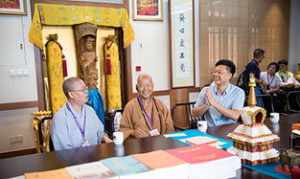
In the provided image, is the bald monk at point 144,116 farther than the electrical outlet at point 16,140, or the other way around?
the electrical outlet at point 16,140

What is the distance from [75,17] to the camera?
12.2 feet

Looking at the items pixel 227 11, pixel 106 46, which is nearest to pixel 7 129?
pixel 106 46

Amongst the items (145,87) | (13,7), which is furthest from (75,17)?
(145,87)

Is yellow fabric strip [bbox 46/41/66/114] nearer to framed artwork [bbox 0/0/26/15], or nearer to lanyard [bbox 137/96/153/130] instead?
framed artwork [bbox 0/0/26/15]

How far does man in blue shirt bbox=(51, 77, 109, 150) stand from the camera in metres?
1.98

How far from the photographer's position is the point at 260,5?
18.4 ft

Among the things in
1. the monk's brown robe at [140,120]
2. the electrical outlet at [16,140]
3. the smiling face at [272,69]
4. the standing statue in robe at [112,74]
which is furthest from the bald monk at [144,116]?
the smiling face at [272,69]

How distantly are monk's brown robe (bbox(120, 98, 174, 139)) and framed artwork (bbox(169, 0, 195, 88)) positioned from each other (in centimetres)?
218

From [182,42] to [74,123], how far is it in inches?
115

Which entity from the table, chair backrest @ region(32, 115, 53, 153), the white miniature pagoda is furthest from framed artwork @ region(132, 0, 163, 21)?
the white miniature pagoda

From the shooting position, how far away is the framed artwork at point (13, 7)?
3.37 metres

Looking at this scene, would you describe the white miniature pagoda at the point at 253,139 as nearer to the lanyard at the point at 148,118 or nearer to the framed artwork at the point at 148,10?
the lanyard at the point at 148,118

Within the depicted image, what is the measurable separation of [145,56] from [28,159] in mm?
3004

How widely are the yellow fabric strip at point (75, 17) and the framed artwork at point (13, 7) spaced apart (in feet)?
0.48
